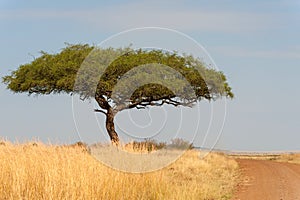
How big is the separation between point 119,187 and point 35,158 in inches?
112

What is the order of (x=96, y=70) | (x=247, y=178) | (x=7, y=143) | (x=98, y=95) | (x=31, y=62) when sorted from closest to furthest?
(x=7, y=143) < (x=247, y=178) < (x=96, y=70) < (x=98, y=95) < (x=31, y=62)

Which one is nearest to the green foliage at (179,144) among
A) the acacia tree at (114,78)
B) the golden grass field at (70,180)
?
the acacia tree at (114,78)

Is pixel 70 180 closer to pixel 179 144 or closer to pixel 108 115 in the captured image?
pixel 179 144

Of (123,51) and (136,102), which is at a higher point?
(123,51)

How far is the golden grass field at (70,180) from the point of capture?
483 inches

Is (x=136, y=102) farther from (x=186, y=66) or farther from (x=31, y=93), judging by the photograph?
(x=31, y=93)

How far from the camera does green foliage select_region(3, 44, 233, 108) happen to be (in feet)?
114

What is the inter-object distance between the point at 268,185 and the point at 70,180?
9.49 meters

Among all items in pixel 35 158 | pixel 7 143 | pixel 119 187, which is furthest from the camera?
pixel 7 143

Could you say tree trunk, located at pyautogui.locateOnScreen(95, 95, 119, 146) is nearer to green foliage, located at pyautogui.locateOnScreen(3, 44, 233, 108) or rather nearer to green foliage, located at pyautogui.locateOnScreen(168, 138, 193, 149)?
green foliage, located at pyautogui.locateOnScreen(3, 44, 233, 108)

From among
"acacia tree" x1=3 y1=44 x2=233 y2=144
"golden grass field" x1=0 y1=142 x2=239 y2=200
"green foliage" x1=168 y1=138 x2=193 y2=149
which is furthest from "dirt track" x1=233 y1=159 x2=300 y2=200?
"acacia tree" x1=3 y1=44 x2=233 y2=144

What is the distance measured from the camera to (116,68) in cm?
3500

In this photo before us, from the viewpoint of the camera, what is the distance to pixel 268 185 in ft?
65.1

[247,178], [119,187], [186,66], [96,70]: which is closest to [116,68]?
[96,70]
